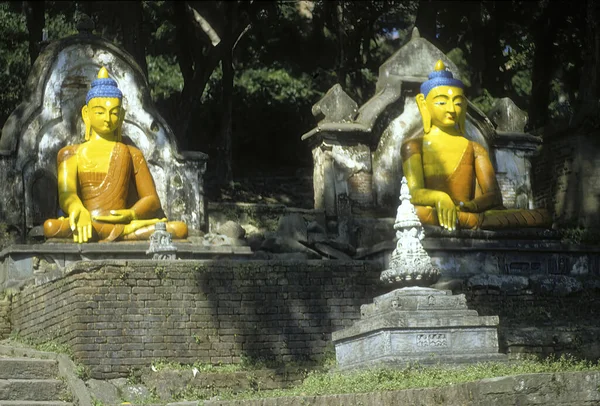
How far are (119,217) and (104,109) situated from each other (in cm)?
192

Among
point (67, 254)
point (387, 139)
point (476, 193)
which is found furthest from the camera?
point (387, 139)

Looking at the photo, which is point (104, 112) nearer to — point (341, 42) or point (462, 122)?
point (462, 122)

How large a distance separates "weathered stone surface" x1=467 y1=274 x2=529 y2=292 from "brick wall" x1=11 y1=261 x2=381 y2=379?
1.60 meters

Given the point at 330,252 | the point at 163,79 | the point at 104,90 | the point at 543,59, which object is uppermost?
the point at 163,79

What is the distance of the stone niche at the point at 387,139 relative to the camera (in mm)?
22078

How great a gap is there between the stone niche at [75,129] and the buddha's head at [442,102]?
390cm

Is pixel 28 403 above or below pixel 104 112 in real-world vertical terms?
below

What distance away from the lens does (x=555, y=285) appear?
19.5 metres

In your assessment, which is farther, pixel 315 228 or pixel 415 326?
pixel 315 228

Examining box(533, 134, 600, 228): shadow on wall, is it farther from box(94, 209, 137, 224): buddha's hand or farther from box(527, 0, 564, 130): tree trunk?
box(94, 209, 137, 224): buddha's hand

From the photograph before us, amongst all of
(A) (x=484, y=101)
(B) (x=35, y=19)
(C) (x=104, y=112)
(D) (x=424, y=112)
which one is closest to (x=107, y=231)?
(C) (x=104, y=112)

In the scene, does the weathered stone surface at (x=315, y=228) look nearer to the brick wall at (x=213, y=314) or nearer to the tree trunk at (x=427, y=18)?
the brick wall at (x=213, y=314)

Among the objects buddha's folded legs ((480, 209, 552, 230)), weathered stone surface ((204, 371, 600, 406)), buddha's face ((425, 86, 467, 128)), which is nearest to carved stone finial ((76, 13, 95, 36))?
buddha's face ((425, 86, 467, 128))

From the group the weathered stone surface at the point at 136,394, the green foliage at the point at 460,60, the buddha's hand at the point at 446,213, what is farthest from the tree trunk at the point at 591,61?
the weathered stone surface at the point at 136,394
